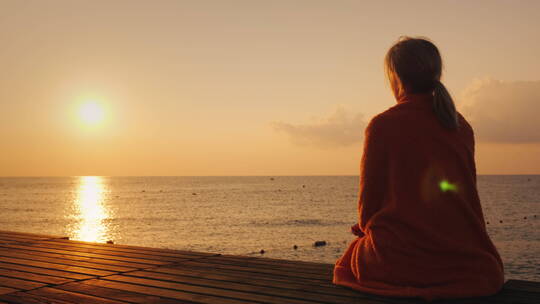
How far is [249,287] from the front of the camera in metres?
4.05

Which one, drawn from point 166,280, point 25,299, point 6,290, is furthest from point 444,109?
point 6,290

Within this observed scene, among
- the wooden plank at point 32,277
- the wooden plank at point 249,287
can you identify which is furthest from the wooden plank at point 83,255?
the wooden plank at point 32,277

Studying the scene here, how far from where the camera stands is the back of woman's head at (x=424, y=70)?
11.2ft

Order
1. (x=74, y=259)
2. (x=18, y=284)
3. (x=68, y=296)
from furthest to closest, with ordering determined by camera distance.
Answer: (x=74, y=259)
(x=18, y=284)
(x=68, y=296)

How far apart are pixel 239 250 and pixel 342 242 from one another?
371 inches

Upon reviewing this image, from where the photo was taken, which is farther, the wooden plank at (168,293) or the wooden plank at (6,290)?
the wooden plank at (6,290)

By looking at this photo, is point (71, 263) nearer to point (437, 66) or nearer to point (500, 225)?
point (437, 66)

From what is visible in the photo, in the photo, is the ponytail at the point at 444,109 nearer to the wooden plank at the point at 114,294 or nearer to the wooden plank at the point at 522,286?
the wooden plank at the point at 522,286

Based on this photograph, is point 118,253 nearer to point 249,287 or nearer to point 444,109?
point 249,287

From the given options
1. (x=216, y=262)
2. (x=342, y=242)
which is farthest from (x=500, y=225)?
(x=216, y=262)

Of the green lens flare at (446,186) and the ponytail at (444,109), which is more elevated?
the ponytail at (444,109)

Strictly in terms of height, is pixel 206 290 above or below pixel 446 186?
below

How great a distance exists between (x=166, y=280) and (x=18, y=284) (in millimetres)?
1285

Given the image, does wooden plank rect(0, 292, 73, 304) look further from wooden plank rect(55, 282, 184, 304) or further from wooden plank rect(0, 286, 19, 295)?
wooden plank rect(55, 282, 184, 304)
